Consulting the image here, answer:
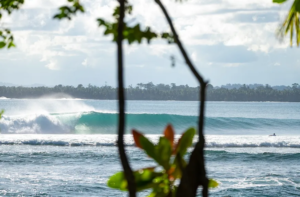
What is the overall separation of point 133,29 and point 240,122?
132 ft

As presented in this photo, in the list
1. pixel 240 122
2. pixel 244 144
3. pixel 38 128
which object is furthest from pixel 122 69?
pixel 240 122

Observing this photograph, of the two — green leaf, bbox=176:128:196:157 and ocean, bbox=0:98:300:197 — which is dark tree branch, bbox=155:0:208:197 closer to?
green leaf, bbox=176:128:196:157

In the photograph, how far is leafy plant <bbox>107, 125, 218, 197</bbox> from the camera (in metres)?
1.03

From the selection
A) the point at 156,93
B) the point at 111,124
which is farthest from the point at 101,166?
the point at 156,93

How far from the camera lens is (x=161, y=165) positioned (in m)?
1.06

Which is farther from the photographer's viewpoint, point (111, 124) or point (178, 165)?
point (111, 124)

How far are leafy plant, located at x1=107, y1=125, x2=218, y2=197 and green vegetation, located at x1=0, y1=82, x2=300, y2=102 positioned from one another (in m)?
119

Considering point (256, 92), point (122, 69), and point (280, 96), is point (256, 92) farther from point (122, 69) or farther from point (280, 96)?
point (122, 69)

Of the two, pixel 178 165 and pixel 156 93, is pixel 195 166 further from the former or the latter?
pixel 156 93

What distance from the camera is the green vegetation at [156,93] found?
12400 cm

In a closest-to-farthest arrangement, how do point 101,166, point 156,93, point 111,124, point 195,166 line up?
point 195,166, point 101,166, point 111,124, point 156,93

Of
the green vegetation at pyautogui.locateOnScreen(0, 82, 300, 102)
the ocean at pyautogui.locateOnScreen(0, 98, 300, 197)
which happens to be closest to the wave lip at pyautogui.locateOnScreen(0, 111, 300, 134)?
the ocean at pyautogui.locateOnScreen(0, 98, 300, 197)

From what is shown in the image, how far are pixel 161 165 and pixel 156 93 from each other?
132 metres

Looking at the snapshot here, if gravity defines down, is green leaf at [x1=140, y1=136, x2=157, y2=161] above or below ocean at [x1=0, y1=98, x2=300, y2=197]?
above
